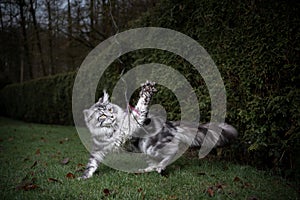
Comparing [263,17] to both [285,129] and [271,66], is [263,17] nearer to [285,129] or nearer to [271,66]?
[271,66]

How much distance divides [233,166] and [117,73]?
3842 millimetres

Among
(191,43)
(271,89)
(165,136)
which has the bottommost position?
(165,136)

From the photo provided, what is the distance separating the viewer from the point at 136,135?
3.21 metres

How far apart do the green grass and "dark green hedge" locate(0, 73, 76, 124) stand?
6385 mm

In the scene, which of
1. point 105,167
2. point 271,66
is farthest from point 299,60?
point 105,167

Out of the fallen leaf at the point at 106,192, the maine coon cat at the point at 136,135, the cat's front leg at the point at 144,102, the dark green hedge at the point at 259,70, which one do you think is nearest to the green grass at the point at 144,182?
the fallen leaf at the point at 106,192

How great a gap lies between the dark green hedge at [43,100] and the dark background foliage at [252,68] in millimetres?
6448

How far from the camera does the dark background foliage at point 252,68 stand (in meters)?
3.10

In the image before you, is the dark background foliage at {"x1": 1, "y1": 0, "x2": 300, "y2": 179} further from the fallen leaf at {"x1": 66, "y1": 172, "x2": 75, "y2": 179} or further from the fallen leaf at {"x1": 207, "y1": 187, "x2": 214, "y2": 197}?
the fallen leaf at {"x1": 66, "y1": 172, "x2": 75, "y2": 179}

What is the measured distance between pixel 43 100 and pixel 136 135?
33.1ft

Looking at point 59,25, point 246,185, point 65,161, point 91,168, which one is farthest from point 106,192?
point 59,25

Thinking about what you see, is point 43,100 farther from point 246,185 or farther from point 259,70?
point 246,185

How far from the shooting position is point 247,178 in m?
3.06

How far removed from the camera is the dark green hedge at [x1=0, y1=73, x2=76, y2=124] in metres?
10.3
